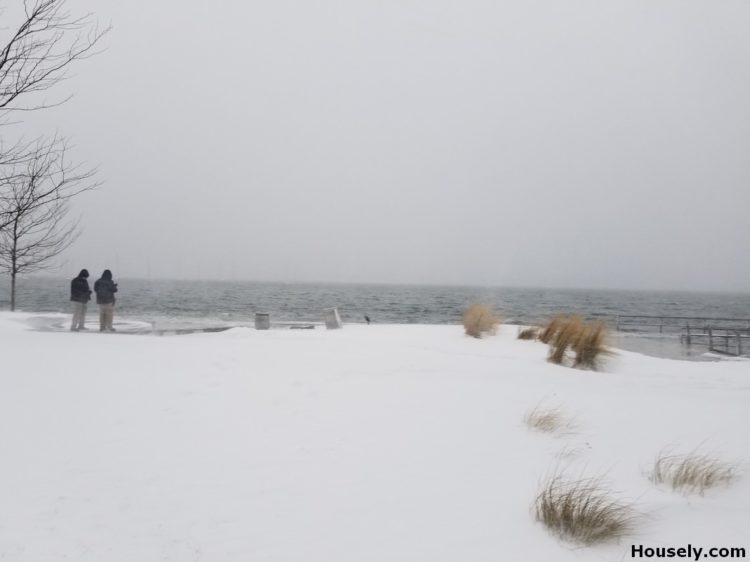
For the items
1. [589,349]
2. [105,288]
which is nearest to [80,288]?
[105,288]

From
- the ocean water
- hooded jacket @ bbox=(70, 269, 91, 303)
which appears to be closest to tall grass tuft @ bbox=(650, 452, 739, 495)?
the ocean water

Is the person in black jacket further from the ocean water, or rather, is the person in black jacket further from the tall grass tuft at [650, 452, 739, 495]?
the tall grass tuft at [650, 452, 739, 495]

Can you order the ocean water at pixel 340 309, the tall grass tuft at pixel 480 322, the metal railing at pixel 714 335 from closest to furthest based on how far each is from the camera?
1. the tall grass tuft at pixel 480 322
2. the metal railing at pixel 714 335
3. the ocean water at pixel 340 309

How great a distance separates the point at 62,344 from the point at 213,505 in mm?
6796

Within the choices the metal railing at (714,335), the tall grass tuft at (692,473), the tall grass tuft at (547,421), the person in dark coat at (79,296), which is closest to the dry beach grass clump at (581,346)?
the tall grass tuft at (547,421)

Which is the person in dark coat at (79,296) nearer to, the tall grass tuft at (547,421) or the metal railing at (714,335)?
the tall grass tuft at (547,421)

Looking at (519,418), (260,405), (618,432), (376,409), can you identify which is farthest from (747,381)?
(260,405)

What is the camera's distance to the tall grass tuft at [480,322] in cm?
1385

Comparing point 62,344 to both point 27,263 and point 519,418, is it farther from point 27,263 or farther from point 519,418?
point 27,263

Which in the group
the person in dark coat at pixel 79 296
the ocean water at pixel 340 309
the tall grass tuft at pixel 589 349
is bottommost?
the ocean water at pixel 340 309

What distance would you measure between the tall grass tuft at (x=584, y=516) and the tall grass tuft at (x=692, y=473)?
0.77 metres

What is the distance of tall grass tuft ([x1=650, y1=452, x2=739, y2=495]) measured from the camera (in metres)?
4.05

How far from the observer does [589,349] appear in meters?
9.84

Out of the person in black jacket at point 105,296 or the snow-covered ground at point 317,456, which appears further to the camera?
the person in black jacket at point 105,296
